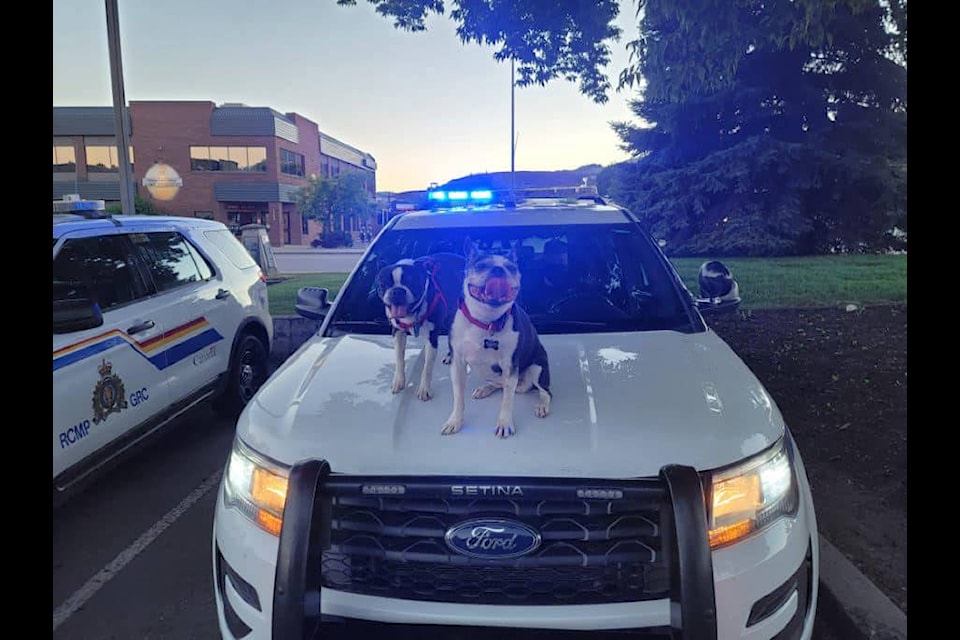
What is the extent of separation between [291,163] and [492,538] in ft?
162

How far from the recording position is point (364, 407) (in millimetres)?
2303

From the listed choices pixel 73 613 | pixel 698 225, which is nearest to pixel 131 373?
pixel 73 613

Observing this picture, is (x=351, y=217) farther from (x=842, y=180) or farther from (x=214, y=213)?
(x=842, y=180)

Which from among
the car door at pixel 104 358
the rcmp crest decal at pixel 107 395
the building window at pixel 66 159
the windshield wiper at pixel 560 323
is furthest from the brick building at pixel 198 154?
the windshield wiper at pixel 560 323

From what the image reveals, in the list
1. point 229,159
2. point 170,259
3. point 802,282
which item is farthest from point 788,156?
point 229,159

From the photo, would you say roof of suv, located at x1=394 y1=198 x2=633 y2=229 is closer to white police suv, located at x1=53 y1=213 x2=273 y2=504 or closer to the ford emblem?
white police suv, located at x1=53 y1=213 x2=273 y2=504

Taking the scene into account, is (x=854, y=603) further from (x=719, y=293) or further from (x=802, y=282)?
(x=802, y=282)

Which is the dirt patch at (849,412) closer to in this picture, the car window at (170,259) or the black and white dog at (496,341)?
the black and white dog at (496,341)

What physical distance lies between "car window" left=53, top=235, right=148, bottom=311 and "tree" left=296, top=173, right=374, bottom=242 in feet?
142

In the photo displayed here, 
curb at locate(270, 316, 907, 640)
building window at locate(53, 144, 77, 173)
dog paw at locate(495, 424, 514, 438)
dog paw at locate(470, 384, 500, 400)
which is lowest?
curb at locate(270, 316, 907, 640)

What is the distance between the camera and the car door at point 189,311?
4773 mm

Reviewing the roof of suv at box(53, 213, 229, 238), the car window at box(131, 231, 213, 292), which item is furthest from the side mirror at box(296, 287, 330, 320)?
the car window at box(131, 231, 213, 292)

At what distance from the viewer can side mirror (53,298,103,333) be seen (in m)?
3.43
